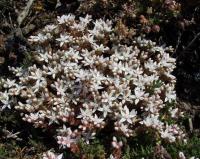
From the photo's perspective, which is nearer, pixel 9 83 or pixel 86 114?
pixel 86 114

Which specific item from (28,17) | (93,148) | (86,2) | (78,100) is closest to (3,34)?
(28,17)

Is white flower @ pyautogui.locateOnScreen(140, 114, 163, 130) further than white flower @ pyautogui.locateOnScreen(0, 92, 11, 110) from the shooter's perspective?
No

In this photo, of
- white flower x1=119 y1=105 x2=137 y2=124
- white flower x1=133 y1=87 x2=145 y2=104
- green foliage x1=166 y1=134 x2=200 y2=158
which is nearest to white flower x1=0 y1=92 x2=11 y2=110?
white flower x1=119 y1=105 x2=137 y2=124

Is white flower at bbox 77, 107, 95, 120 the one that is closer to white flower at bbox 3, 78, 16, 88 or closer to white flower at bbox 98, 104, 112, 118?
white flower at bbox 98, 104, 112, 118

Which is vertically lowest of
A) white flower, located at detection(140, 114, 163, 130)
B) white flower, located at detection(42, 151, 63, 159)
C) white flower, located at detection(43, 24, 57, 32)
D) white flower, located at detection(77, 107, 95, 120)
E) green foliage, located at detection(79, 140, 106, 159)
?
white flower, located at detection(42, 151, 63, 159)

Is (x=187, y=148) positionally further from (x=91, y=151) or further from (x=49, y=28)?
(x=49, y=28)

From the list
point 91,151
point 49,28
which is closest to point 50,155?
point 91,151

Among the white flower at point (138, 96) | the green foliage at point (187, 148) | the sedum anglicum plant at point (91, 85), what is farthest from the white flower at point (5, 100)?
the green foliage at point (187, 148)

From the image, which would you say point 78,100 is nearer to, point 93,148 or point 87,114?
point 87,114
